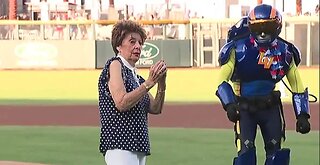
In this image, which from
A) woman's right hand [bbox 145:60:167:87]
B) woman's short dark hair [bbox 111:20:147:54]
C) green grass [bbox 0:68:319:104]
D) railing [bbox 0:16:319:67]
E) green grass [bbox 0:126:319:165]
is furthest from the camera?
railing [bbox 0:16:319:67]

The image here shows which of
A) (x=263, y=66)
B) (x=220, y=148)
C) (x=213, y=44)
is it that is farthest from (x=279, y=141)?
(x=213, y=44)

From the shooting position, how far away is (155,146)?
1091 cm

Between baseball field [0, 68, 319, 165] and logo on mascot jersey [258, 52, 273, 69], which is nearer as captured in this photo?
logo on mascot jersey [258, 52, 273, 69]

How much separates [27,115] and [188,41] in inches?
698

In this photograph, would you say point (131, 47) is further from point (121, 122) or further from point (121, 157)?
point (121, 157)

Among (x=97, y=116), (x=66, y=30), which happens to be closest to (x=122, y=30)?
(x=97, y=116)

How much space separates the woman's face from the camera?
4.85 metres

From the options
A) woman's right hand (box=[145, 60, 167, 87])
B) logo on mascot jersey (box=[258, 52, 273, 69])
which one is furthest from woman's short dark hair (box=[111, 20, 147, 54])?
logo on mascot jersey (box=[258, 52, 273, 69])

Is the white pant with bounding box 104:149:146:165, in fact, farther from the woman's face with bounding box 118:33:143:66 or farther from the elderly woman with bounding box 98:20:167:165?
the woman's face with bounding box 118:33:143:66

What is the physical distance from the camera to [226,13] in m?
31.8

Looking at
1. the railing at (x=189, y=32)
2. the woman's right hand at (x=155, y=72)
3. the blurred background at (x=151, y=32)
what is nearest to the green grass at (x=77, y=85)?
the blurred background at (x=151, y=32)

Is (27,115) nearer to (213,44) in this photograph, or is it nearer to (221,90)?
(221,90)

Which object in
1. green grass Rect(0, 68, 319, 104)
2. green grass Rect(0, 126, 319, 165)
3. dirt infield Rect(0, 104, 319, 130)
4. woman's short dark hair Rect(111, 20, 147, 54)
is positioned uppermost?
woman's short dark hair Rect(111, 20, 147, 54)

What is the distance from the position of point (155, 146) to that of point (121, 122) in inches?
243
